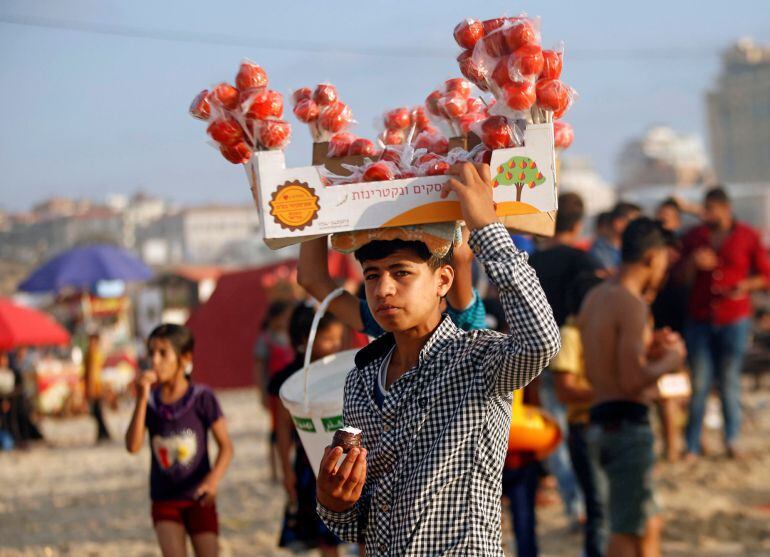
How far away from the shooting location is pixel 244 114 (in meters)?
3.54

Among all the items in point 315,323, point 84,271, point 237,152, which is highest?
point 84,271

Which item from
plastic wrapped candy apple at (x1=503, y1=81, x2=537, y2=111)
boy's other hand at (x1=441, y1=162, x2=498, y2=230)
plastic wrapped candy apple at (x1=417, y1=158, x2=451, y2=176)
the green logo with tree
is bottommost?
boy's other hand at (x1=441, y1=162, x2=498, y2=230)

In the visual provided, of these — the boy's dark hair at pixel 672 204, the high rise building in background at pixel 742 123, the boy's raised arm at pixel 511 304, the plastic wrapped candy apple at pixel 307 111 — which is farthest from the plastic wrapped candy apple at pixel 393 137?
the high rise building in background at pixel 742 123

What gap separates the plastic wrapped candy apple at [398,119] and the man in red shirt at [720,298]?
669 cm

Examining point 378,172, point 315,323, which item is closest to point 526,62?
point 378,172

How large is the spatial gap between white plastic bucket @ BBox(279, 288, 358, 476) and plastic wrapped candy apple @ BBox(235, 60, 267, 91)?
2.70 ft

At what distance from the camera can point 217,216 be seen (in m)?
158

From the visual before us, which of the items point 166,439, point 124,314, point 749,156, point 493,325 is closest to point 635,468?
point 493,325

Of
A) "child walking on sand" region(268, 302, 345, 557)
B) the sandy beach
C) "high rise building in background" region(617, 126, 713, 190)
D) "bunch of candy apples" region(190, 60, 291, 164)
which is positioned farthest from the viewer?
"high rise building in background" region(617, 126, 713, 190)

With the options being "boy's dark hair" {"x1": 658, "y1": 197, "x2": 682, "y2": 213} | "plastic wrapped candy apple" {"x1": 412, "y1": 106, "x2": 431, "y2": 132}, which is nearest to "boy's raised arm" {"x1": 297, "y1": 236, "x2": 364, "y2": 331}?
"plastic wrapped candy apple" {"x1": 412, "y1": 106, "x2": 431, "y2": 132}

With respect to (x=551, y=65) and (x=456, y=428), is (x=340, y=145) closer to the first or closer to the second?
(x=551, y=65)

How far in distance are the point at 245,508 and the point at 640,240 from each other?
4.99 meters

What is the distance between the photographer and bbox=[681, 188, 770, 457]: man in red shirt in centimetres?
1022

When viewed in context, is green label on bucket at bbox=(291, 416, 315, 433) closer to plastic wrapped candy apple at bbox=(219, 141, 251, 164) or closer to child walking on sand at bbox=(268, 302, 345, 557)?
plastic wrapped candy apple at bbox=(219, 141, 251, 164)
